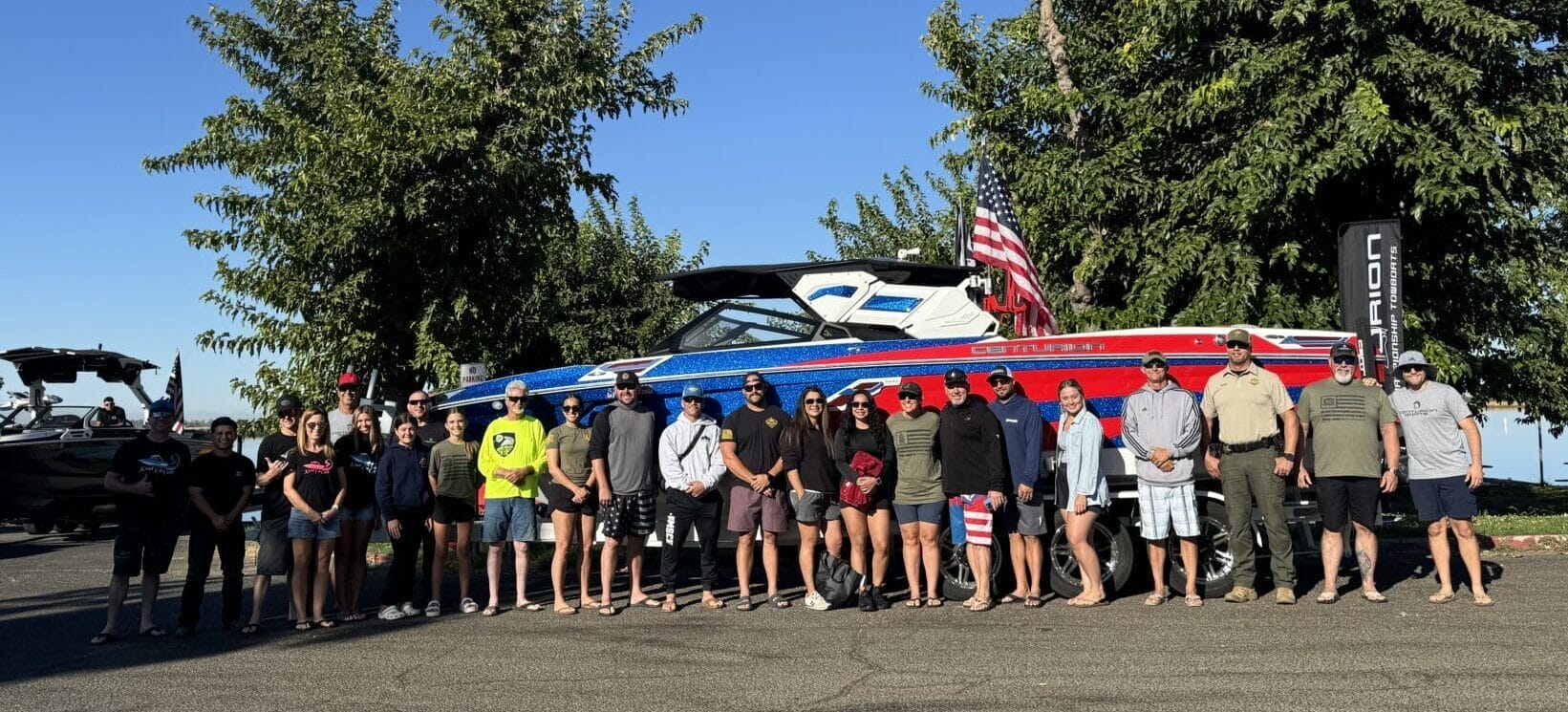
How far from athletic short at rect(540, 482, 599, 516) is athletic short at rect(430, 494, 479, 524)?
611mm

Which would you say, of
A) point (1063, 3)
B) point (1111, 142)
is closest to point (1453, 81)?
point (1111, 142)

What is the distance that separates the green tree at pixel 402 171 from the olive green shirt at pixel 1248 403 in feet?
33.0

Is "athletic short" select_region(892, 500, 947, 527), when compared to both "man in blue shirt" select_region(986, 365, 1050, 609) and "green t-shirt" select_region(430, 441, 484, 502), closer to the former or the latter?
"man in blue shirt" select_region(986, 365, 1050, 609)

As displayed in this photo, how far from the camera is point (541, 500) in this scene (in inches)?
421

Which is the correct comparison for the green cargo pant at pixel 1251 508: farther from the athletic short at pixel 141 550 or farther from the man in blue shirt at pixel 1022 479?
the athletic short at pixel 141 550

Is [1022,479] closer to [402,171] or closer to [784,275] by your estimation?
[784,275]

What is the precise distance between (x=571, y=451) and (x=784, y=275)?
263 cm

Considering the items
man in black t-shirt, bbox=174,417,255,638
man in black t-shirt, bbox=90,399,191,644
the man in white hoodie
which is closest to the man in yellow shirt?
the man in white hoodie

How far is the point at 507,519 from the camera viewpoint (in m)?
10.1

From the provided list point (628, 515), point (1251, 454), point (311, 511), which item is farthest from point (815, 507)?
point (311, 511)

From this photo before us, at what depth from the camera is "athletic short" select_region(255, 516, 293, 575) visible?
31.1 feet

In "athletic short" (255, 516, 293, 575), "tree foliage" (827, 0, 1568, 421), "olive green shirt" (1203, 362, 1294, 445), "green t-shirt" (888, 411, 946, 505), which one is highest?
"tree foliage" (827, 0, 1568, 421)

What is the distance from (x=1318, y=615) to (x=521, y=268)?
12144 mm

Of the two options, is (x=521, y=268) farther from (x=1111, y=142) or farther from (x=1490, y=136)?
(x=1490, y=136)
